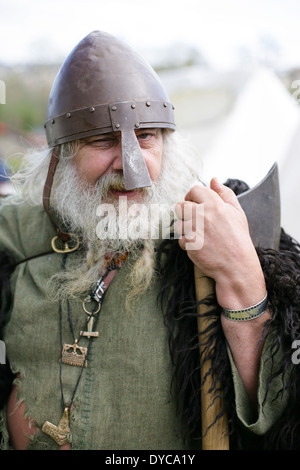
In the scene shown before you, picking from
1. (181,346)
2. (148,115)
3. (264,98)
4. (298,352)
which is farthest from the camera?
(264,98)

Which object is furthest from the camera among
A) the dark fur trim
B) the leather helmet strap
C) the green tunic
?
the leather helmet strap

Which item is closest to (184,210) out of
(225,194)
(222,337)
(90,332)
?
(225,194)

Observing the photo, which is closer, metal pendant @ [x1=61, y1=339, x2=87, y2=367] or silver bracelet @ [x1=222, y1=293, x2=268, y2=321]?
silver bracelet @ [x1=222, y1=293, x2=268, y2=321]

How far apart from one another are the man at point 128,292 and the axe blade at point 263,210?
87 millimetres

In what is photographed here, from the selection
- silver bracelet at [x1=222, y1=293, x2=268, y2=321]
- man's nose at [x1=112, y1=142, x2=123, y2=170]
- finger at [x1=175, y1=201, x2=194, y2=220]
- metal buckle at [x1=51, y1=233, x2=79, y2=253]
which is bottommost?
silver bracelet at [x1=222, y1=293, x2=268, y2=321]

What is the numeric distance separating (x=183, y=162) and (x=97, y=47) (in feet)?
1.84

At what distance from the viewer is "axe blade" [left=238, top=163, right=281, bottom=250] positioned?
161cm

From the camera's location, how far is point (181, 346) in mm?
1557

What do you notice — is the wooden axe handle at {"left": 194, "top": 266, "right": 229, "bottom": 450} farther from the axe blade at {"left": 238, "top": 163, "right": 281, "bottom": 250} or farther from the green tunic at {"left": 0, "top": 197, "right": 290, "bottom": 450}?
the axe blade at {"left": 238, "top": 163, "right": 281, "bottom": 250}

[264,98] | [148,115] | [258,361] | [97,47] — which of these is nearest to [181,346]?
[258,361]

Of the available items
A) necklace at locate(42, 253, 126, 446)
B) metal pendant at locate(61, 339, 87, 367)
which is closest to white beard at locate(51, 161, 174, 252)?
necklace at locate(42, 253, 126, 446)

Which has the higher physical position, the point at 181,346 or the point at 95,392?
the point at 181,346

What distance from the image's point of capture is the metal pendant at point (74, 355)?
1.65 metres
